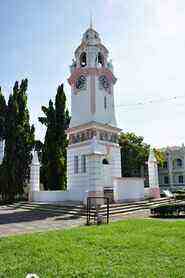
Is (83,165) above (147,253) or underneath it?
above

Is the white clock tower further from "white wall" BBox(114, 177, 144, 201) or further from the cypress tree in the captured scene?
the cypress tree

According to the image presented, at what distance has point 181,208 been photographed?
1234 cm

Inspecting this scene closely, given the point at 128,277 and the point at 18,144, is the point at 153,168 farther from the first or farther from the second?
the point at 128,277

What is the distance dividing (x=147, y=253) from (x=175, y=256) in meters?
0.56

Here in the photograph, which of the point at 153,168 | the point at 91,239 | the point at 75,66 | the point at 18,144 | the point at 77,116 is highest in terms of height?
the point at 75,66

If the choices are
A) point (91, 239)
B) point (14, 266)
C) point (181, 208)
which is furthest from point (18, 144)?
point (14, 266)

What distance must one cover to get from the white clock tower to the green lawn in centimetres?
1184

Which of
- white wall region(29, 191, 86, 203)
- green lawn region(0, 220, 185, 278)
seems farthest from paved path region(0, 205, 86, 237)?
white wall region(29, 191, 86, 203)

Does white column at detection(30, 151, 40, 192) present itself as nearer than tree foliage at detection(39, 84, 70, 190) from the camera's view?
Yes

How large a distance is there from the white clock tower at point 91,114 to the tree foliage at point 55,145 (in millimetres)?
4703

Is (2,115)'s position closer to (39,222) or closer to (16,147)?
(16,147)

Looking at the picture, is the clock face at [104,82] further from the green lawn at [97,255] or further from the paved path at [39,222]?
the green lawn at [97,255]

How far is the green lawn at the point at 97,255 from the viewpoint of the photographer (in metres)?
4.35

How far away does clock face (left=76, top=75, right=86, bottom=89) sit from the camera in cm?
2120
